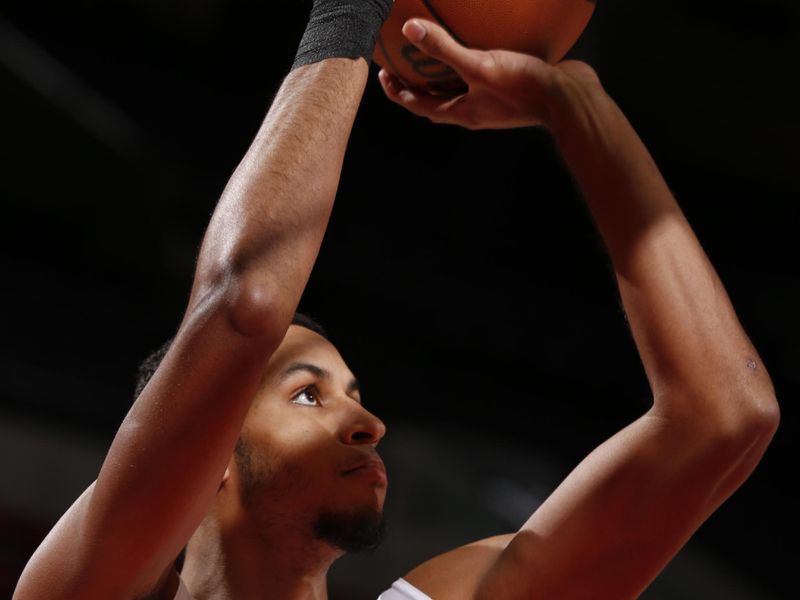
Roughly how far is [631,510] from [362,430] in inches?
18.5

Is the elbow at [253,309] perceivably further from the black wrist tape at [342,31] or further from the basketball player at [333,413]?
the black wrist tape at [342,31]

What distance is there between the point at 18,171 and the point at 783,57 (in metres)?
3.12

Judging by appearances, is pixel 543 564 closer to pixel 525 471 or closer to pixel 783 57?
pixel 525 471

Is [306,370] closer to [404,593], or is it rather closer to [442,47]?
[404,593]

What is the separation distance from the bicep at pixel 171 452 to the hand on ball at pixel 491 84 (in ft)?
1.92

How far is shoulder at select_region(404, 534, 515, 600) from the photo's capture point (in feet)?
5.16

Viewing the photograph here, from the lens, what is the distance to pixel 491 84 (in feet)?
4.89

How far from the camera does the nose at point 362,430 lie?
1.69 m

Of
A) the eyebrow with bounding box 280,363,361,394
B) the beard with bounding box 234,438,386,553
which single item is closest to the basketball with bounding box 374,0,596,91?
the eyebrow with bounding box 280,363,361,394

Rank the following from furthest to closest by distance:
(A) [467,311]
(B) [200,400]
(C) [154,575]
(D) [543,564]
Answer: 1. (A) [467,311]
2. (D) [543,564]
3. (C) [154,575]
4. (B) [200,400]

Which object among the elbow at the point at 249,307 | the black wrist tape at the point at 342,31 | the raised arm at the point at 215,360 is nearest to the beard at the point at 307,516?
the raised arm at the point at 215,360

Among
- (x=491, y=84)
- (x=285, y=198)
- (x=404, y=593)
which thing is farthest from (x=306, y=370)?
(x=285, y=198)

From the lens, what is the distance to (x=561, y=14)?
59.9 inches

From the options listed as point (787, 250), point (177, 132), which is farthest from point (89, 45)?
point (787, 250)
